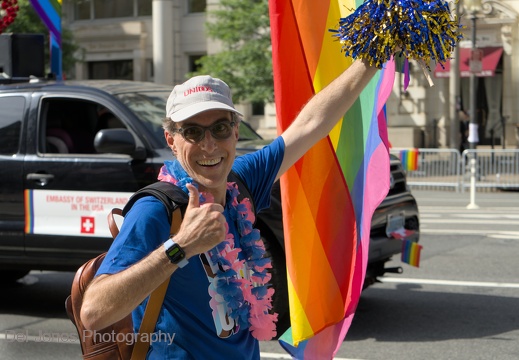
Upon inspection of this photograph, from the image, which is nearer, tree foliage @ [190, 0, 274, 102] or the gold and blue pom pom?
the gold and blue pom pom

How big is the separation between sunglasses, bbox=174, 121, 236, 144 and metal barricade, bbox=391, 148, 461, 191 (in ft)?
57.0

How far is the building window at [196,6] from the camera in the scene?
3678 centimetres

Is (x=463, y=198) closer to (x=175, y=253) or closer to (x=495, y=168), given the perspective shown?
(x=495, y=168)

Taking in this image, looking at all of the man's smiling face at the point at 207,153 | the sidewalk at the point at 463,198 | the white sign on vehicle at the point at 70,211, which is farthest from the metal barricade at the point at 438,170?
the man's smiling face at the point at 207,153

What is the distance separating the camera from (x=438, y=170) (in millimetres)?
20500

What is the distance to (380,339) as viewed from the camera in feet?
22.3

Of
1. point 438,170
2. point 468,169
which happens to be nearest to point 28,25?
point 438,170

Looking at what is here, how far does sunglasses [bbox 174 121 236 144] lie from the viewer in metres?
2.93

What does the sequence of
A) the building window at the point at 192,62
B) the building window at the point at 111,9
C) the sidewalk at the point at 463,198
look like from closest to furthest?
the sidewalk at the point at 463,198 → the building window at the point at 192,62 → the building window at the point at 111,9

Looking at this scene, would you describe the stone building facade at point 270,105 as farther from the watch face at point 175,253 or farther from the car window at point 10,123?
the watch face at point 175,253

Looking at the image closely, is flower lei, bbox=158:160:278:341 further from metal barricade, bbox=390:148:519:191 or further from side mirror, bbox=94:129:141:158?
metal barricade, bbox=390:148:519:191

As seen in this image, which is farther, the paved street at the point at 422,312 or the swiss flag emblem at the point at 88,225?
the swiss flag emblem at the point at 88,225

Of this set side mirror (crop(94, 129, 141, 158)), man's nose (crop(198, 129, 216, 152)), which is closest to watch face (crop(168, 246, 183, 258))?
man's nose (crop(198, 129, 216, 152))

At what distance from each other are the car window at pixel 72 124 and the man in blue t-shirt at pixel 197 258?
4.69 m
